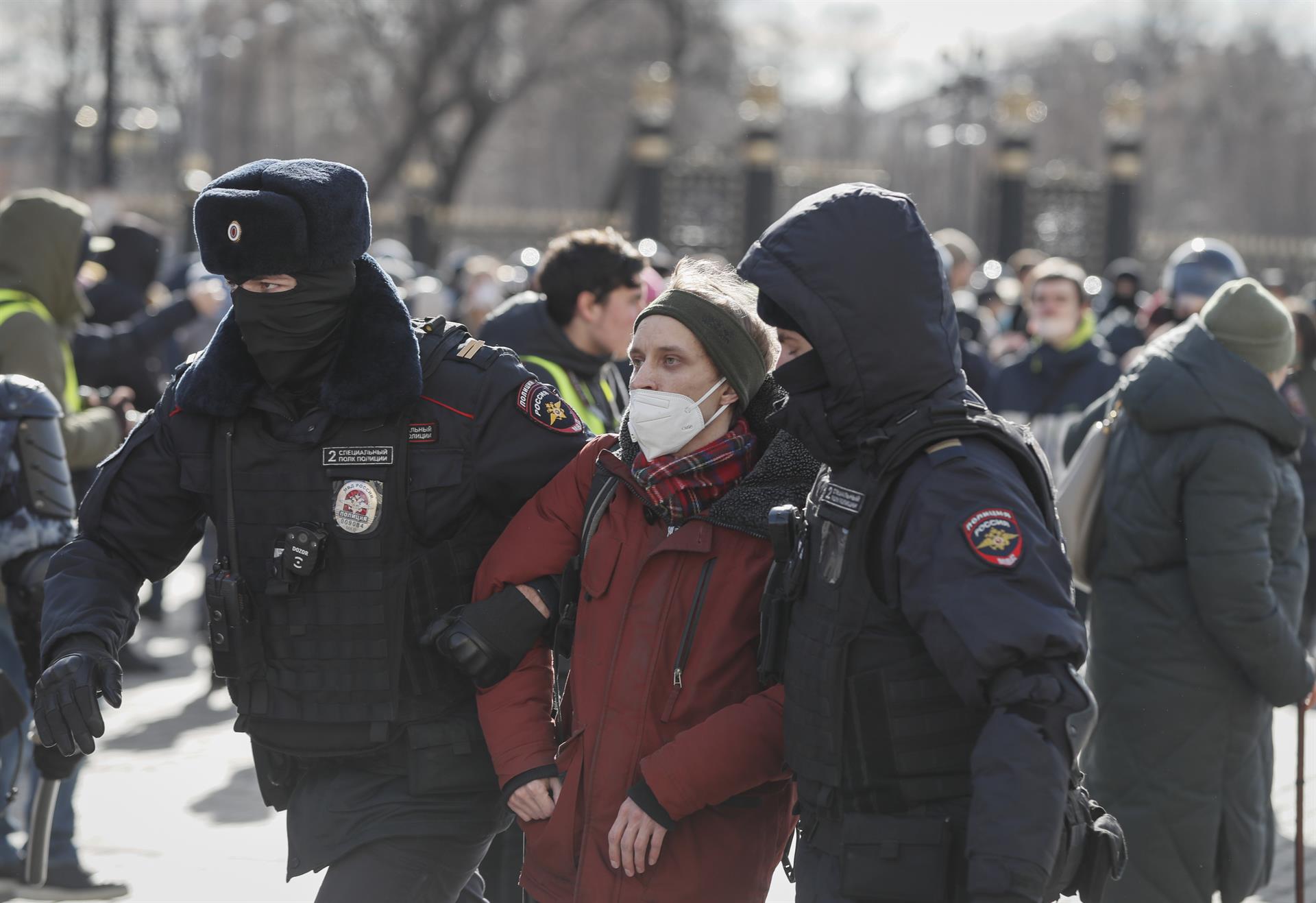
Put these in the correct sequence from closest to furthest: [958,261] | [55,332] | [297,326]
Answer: [297,326]
[55,332]
[958,261]

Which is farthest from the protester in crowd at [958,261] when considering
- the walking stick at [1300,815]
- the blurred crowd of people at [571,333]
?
the walking stick at [1300,815]

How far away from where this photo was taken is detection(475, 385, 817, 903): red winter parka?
2.88 metres

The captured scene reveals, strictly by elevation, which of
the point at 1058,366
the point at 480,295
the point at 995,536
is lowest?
the point at 480,295

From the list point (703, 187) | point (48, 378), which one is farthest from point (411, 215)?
point (48, 378)

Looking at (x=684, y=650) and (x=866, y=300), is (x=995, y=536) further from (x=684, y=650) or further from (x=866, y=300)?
(x=684, y=650)

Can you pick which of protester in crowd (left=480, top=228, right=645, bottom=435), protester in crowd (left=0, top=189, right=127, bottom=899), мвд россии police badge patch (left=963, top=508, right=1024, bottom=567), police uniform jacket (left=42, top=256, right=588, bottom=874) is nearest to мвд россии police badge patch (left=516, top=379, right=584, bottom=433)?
police uniform jacket (left=42, top=256, right=588, bottom=874)

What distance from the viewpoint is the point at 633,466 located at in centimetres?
310

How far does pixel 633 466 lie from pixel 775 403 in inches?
13.0

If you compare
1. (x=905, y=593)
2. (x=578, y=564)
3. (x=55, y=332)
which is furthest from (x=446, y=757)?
(x=55, y=332)

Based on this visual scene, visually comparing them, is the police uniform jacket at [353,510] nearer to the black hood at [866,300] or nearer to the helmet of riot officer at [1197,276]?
the black hood at [866,300]

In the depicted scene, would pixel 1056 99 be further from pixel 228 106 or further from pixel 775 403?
pixel 775 403

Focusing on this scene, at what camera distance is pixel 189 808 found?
633cm

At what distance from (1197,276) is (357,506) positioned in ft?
16.3

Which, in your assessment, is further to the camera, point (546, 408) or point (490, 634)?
point (546, 408)
